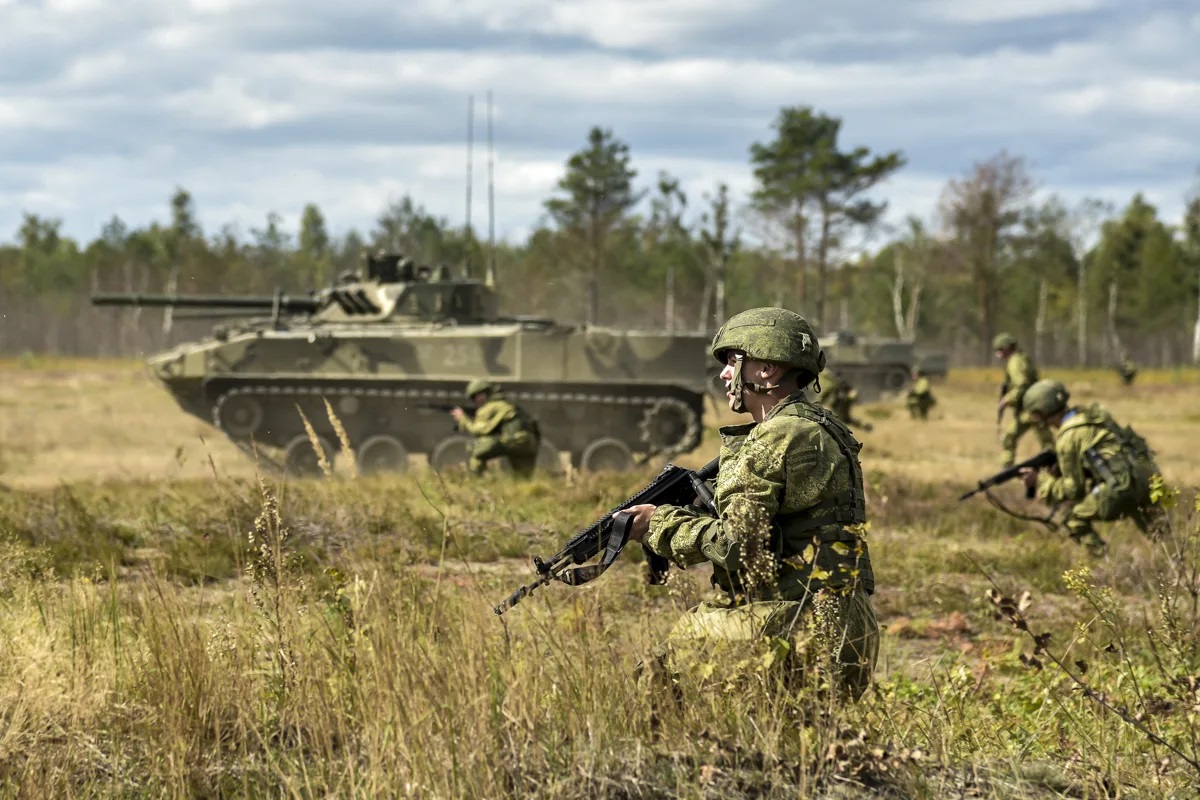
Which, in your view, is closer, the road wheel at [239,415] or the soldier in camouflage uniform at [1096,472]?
the soldier in camouflage uniform at [1096,472]

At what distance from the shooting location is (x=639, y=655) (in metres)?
3.85

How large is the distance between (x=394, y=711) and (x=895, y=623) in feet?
14.9

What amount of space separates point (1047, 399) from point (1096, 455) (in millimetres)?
719

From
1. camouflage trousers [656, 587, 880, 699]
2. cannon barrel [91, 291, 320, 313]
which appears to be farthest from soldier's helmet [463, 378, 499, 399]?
camouflage trousers [656, 587, 880, 699]

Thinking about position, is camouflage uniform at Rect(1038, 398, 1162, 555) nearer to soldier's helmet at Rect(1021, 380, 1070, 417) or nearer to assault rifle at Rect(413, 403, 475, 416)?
soldier's helmet at Rect(1021, 380, 1070, 417)

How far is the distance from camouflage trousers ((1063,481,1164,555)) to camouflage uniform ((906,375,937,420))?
17.1 metres

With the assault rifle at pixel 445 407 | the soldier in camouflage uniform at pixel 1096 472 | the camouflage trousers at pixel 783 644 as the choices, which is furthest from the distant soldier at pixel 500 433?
the camouflage trousers at pixel 783 644

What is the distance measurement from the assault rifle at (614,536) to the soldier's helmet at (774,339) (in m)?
0.42

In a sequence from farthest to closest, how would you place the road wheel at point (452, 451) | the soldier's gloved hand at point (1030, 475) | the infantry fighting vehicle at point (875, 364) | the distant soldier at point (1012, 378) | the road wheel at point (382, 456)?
the infantry fighting vehicle at point (875, 364)
the road wheel at point (382, 456)
the road wheel at point (452, 451)
the distant soldier at point (1012, 378)
the soldier's gloved hand at point (1030, 475)

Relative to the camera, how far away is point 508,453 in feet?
43.3

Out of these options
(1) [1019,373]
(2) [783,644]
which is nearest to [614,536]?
(2) [783,644]

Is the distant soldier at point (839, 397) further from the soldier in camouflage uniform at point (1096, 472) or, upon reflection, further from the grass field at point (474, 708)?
the grass field at point (474, 708)

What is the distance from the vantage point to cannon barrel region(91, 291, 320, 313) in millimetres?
16516

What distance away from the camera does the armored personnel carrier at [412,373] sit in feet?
50.7
